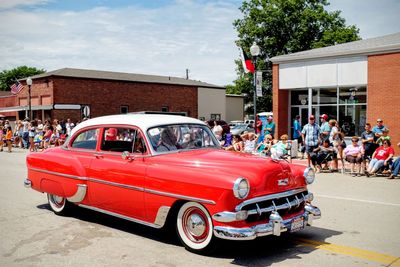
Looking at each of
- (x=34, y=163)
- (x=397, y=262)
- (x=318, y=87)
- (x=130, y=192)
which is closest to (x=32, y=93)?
(x=318, y=87)

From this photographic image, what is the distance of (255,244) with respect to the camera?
538cm

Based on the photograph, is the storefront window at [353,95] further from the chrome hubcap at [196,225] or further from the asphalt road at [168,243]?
the chrome hubcap at [196,225]

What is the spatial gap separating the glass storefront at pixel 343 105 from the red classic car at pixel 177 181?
15.8 m

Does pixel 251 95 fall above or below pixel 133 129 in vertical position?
above

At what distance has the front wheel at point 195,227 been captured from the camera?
4.88m

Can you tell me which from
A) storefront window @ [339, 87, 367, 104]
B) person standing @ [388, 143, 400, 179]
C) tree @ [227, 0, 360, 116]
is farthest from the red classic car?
tree @ [227, 0, 360, 116]

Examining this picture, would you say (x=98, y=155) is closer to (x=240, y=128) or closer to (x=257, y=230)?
(x=257, y=230)

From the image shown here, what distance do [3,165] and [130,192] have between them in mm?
11730

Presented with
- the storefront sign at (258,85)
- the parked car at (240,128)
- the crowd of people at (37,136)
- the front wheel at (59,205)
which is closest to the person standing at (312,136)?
the storefront sign at (258,85)

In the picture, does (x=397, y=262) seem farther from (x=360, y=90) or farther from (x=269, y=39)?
(x=269, y=39)

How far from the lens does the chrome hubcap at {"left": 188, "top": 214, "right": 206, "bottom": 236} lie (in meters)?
4.93

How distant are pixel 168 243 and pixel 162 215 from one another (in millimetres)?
463

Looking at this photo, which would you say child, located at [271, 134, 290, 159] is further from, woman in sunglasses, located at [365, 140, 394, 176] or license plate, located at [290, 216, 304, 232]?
license plate, located at [290, 216, 304, 232]

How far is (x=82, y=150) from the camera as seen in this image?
6.73 metres
